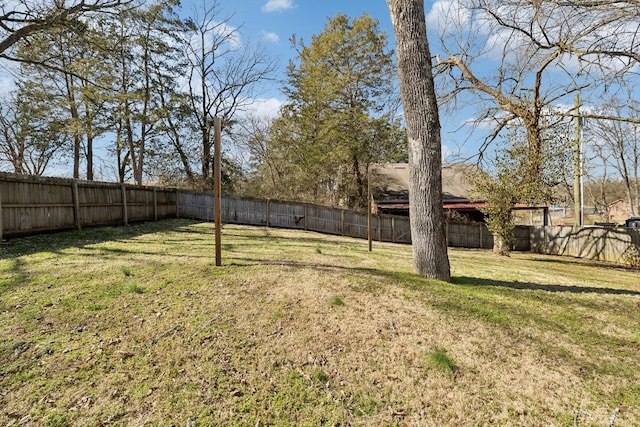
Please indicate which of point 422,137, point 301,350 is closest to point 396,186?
point 422,137

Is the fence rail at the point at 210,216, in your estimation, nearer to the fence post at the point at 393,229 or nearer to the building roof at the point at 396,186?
the fence post at the point at 393,229

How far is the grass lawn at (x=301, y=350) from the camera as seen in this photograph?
6.78 ft

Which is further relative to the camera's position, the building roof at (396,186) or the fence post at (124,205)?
the building roof at (396,186)

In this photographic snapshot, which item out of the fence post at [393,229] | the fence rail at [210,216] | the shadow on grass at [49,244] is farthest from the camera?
the fence post at [393,229]

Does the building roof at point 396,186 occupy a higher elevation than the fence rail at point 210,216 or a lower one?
higher

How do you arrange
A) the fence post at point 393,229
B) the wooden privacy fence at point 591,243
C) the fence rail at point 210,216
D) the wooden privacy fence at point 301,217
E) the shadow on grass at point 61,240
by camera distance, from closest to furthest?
the shadow on grass at point 61,240 → the fence rail at point 210,216 → the wooden privacy fence at point 591,243 → the wooden privacy fence at point 301,217 → the fence post at point 393,229

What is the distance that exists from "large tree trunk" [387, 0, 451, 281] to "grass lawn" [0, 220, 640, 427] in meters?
0.62

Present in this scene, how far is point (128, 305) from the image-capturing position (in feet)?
10.9

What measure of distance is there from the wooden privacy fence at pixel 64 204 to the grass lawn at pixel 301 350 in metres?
2.78

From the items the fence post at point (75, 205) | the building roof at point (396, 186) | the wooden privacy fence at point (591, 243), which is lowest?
the wooden privacy fence at point (591, 243)

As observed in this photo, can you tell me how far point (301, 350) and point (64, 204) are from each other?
8.31 metres

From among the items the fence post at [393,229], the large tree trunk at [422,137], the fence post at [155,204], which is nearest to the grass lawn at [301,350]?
the large tree trunk at [422,137]

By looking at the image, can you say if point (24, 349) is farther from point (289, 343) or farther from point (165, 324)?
point (289, 343)

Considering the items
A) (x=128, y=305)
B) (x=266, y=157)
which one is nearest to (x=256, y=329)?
(x=128, y=305)
